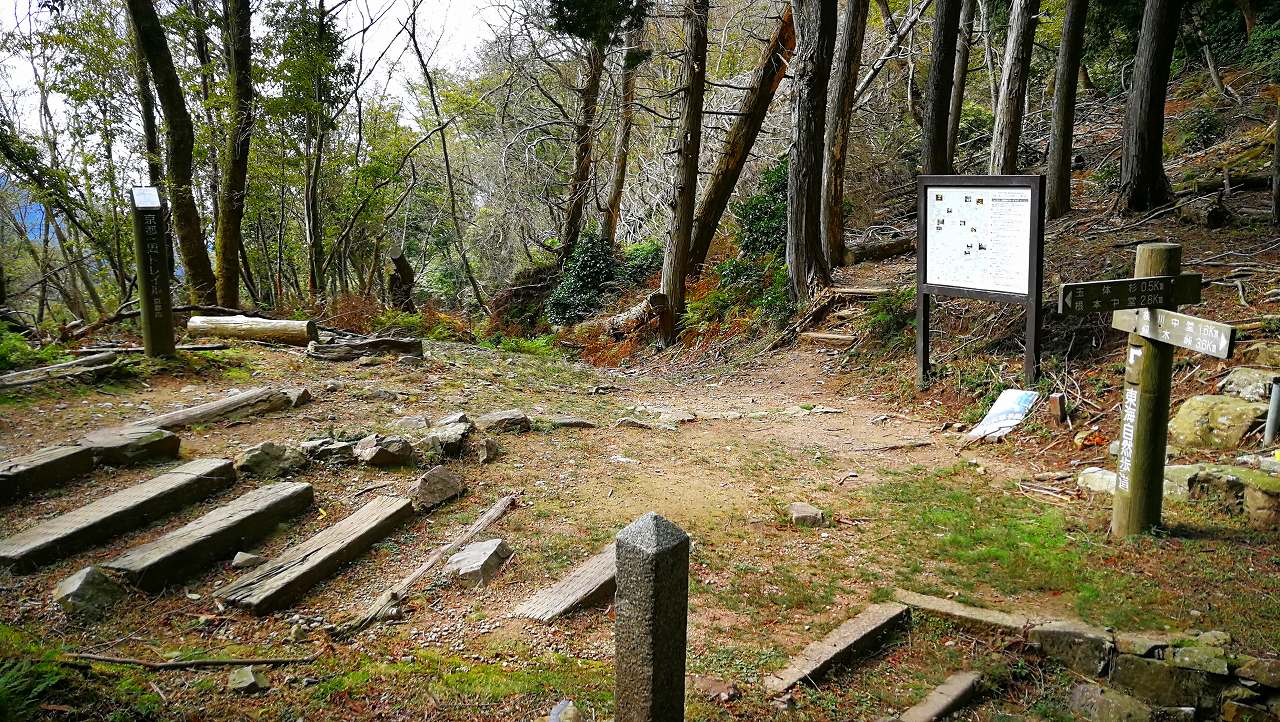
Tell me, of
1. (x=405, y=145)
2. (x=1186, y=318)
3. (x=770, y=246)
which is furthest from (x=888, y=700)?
(x=405, y=145)

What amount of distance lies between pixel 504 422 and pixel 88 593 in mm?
4005

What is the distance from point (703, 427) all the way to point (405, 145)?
19.7 meters

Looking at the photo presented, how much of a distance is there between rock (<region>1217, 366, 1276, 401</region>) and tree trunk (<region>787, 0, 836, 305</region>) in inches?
274

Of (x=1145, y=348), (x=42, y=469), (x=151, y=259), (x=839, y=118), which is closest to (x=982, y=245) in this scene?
(x=1145, y=348)

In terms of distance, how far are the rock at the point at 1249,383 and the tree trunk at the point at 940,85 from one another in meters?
7.14

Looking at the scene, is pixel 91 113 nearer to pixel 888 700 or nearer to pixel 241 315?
pixel 241 315

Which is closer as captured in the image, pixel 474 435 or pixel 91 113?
pixel 474 435

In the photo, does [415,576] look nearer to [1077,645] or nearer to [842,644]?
[842,644]

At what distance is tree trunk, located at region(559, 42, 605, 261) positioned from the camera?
1758cm

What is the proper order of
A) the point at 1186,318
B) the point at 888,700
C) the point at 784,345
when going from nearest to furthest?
the point at 888,700, the point at 1186,318, the point at 784,345

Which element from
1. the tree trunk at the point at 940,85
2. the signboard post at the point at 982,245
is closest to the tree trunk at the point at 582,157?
the tree trunk at the point at 940,85

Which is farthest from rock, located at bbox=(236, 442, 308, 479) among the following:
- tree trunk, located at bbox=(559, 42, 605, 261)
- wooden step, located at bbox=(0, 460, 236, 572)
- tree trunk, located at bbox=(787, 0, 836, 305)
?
tree trunk, located at bbox=(559, 42, 605, 261)

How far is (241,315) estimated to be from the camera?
10844 mm

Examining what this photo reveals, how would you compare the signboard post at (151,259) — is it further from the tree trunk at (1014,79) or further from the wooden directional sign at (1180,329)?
the tree trunk at (1014,79)
